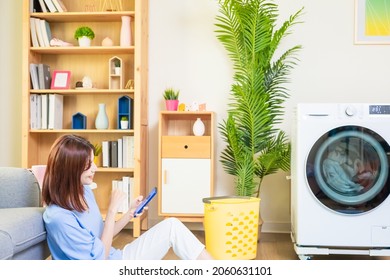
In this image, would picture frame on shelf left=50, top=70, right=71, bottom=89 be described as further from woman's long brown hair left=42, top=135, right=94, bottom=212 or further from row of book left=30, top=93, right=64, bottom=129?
woman's long brown hair left=42, top=135, right=94, bottom=212

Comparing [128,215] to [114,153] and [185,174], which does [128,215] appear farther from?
[114,153]

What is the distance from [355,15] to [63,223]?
288cm

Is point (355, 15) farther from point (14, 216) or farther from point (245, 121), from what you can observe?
point (14, 216)

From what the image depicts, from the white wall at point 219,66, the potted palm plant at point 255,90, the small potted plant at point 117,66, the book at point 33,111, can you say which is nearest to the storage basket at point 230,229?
the potted palm plant at point 255,90

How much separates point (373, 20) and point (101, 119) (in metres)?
2.22

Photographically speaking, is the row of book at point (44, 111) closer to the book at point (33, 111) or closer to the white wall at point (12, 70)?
the book at point (33, 111)

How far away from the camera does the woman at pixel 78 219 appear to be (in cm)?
177

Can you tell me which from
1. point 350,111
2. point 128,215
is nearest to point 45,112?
point 128,215

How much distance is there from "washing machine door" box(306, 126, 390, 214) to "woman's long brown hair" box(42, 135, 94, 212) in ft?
4.75

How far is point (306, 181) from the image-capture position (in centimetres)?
279

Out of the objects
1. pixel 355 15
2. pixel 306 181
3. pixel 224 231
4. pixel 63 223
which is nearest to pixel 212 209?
pixel 224 231

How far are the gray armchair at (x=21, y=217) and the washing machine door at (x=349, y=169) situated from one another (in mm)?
1502

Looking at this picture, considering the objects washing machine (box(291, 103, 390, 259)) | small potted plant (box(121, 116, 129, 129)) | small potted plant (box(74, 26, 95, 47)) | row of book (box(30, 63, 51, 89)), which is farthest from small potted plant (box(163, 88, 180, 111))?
washing machine (box(291, 103, 390, 259))

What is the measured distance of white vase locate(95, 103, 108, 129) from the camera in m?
3.80
